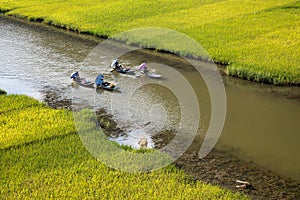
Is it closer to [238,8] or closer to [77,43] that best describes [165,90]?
[77,43]

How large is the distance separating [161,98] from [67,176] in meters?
4.60

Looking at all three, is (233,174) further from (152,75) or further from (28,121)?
(152,75)

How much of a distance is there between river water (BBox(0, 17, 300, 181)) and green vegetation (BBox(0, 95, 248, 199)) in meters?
1.37

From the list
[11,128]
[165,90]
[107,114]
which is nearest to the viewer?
[11,128]

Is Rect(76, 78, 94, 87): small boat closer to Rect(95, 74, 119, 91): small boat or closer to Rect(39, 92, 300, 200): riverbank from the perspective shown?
Rect(95, 74, 119, 91): small boat

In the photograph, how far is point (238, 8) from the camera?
68.9ft

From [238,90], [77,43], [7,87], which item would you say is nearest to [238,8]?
[77,43]

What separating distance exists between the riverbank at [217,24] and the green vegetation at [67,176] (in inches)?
244

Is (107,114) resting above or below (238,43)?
below

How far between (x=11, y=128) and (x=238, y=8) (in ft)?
45.9

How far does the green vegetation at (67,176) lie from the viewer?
24.8 feet

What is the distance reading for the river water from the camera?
970 cm

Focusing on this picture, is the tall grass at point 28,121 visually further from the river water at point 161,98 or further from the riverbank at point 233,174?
the riverbank at point 233,174

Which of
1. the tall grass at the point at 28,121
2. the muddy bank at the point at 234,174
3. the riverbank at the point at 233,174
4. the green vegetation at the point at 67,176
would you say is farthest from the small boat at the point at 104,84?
the muddy bank at the point at 234,174
